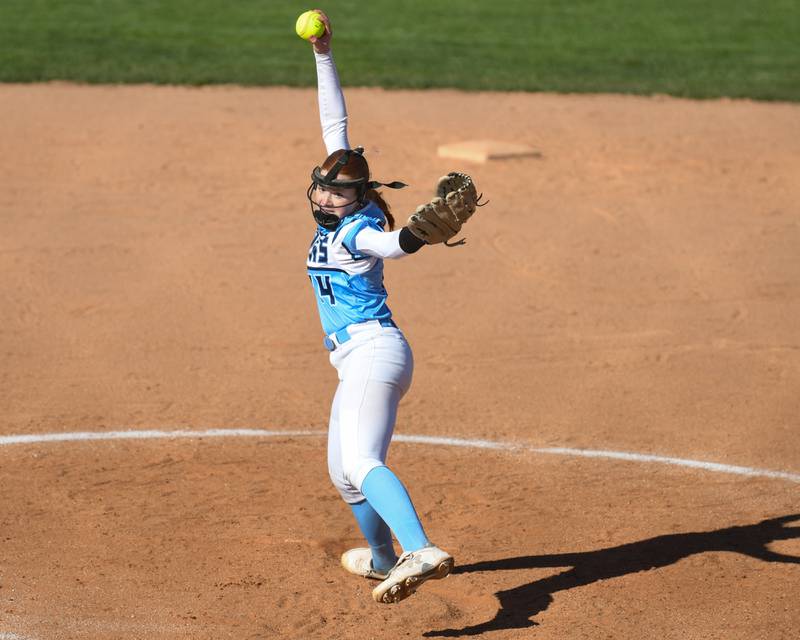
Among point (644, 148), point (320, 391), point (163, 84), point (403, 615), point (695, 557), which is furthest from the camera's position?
point (163, 84)

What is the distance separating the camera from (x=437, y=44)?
17625 millimetres

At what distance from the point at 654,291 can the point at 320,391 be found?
3.23m

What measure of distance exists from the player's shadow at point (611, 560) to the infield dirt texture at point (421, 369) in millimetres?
19

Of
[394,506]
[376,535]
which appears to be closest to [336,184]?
[394,506]

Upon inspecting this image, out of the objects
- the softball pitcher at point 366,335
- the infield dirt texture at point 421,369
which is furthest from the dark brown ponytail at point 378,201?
the infield dirt texture at point 421,369

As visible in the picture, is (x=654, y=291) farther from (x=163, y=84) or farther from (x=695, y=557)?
(x=163, y=84)

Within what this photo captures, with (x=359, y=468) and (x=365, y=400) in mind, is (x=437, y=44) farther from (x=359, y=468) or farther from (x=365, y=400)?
(x=359, y=468)

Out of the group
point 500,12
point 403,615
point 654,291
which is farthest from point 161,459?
point 500,12

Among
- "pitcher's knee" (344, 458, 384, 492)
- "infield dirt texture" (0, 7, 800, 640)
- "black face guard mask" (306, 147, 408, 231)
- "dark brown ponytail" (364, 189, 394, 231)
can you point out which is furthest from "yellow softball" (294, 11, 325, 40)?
"infield dirt texture" (0, 7, 800, 640)

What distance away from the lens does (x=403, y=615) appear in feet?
17.8

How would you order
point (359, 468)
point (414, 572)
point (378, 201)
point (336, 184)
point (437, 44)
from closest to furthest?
1. point (414, 572)
2. point (359, 468)
3. point (336, 184)
4. point (378, 201)
5. point (437, 44)

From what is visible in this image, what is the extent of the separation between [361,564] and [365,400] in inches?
36.9

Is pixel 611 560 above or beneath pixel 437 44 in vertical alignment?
beneath

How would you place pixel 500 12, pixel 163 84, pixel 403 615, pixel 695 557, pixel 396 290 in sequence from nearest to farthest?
pixel 403 615 < pixel 695 557 < pixel 396 290 < pixel 163 84 < pixel 500 12
